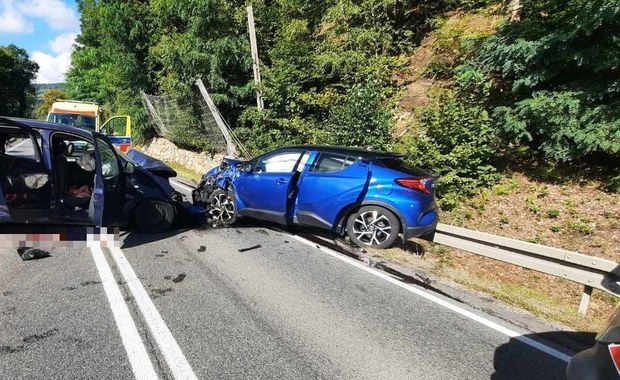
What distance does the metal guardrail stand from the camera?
422cm

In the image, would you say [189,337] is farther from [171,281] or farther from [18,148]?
[18,148]

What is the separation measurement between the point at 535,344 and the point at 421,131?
19.2ft

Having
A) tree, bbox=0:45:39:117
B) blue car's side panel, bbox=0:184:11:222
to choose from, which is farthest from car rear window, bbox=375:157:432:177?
tree, bbox=0:45:39:117

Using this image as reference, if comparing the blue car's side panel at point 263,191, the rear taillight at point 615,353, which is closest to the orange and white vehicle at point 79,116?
the blue car's side panel at point 263,191

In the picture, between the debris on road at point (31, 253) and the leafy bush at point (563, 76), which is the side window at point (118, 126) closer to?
the debris on road at point (31, 253)

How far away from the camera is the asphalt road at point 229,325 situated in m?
3.02

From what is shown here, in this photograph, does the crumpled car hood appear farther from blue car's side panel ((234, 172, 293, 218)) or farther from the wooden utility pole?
the wooden utility pole

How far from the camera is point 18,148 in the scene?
5062 mm

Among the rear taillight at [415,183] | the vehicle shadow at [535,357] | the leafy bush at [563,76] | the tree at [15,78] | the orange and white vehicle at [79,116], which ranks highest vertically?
the tree at [15,78]

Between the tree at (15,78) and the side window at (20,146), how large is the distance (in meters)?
58.6

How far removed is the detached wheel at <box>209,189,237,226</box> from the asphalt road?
1.96 meters

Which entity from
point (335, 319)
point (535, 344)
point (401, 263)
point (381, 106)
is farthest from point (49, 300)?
point (381, 106)

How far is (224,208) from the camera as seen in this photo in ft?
24.1

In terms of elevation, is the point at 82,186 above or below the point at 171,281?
above
